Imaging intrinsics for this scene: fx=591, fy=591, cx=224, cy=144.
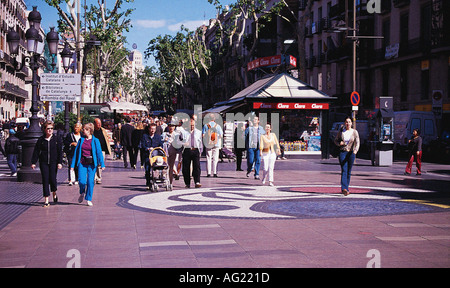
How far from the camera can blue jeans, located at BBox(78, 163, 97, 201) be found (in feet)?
38.3

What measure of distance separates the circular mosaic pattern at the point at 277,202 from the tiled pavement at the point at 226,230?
0.02 metres

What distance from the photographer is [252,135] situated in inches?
728

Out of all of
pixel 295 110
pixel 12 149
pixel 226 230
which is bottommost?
pixel 226 230

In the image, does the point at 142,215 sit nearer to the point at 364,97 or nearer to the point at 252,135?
the point at 252,135

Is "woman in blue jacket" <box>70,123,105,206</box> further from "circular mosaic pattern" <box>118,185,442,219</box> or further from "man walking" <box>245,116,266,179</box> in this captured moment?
"man walking" <box>245,116,266,179</box>

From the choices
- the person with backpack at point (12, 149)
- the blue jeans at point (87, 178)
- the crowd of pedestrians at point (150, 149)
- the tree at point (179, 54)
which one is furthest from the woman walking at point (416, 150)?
the tree at point (179, 54)

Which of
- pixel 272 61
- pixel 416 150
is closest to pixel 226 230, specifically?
pixel 416 150

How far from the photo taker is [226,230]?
28.7ft

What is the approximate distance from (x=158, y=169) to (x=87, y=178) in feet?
9.24

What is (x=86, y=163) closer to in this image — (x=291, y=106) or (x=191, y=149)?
(x=191, y=149)

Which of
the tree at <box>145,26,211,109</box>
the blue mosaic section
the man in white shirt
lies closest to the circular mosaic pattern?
the blue mosaic section

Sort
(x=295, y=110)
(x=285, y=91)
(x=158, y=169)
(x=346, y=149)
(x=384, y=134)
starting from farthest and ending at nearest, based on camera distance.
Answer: (x=295, y=110) < (x=285, y=91) < (x=384, y=134) < (x=158, y=169) < (x=346, y=149)

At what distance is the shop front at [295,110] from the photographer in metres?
27.2

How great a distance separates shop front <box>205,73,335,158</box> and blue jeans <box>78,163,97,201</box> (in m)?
15.7
